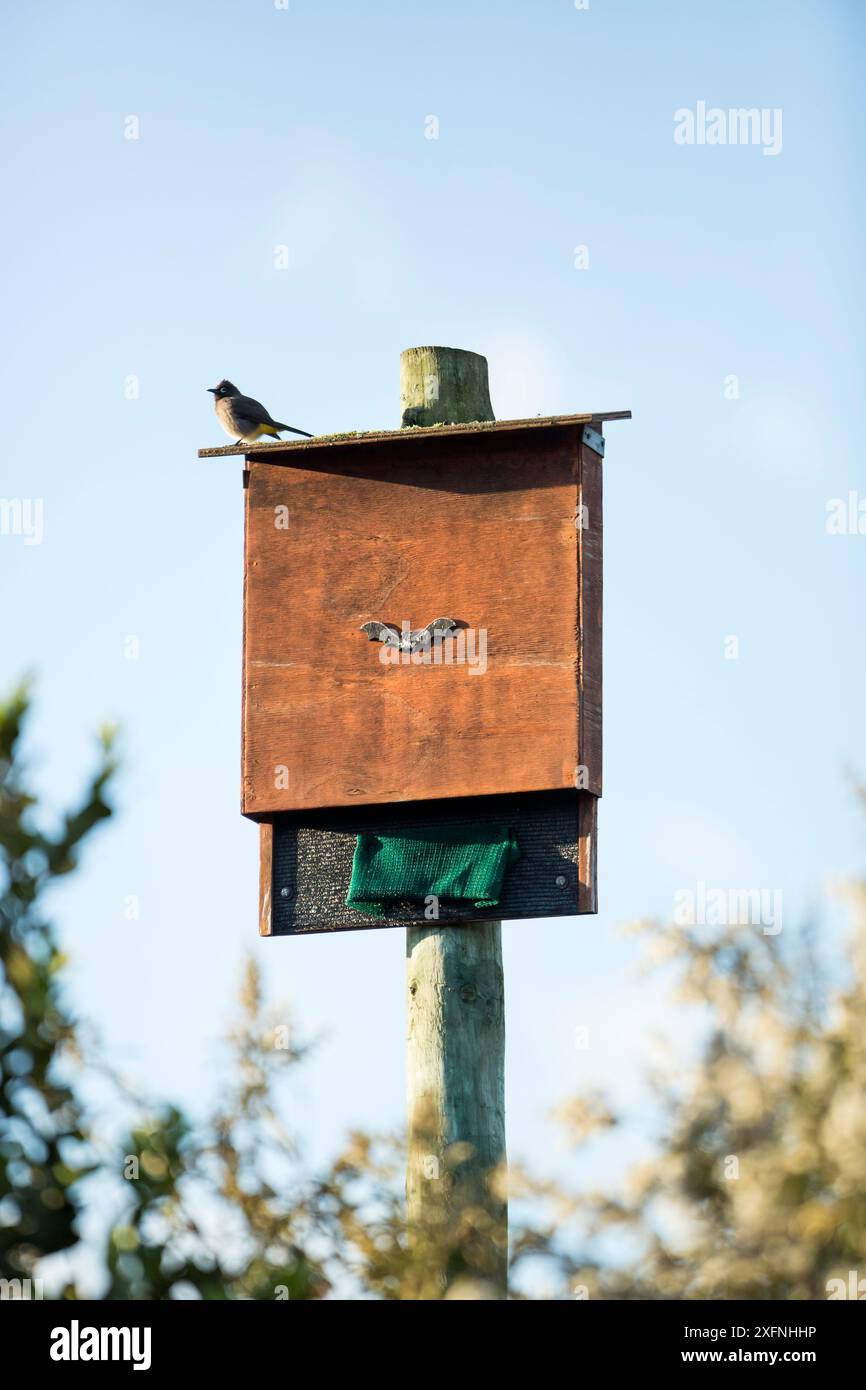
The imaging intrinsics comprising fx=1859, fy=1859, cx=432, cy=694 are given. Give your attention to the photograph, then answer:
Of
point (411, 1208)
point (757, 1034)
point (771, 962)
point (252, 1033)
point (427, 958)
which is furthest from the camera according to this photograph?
point (252, 1033)

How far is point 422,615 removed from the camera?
527 cm

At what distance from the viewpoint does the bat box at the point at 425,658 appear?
16.8ft

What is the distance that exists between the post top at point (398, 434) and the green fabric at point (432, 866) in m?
1.13

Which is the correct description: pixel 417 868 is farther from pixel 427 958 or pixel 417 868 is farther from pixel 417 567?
pixel 417 567

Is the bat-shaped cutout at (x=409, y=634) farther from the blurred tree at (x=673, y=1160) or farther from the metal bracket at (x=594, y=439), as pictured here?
the blurred tree at (x=673, y=1160)

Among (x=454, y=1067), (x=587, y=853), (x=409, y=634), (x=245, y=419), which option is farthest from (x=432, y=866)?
(x=245, y=419)

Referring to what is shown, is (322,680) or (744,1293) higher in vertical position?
(322,680)

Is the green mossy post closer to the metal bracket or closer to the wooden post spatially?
the metal bracket

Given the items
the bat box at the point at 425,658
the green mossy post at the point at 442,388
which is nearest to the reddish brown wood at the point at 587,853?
the bat box at the point at 425,658

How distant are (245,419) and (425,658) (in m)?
1.35

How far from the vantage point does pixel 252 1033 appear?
5562 millimetres

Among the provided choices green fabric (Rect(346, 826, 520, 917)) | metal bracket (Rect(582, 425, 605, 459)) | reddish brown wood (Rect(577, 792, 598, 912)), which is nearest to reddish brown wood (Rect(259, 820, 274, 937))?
green fabric (Rect(346, 826, 520, 917))
